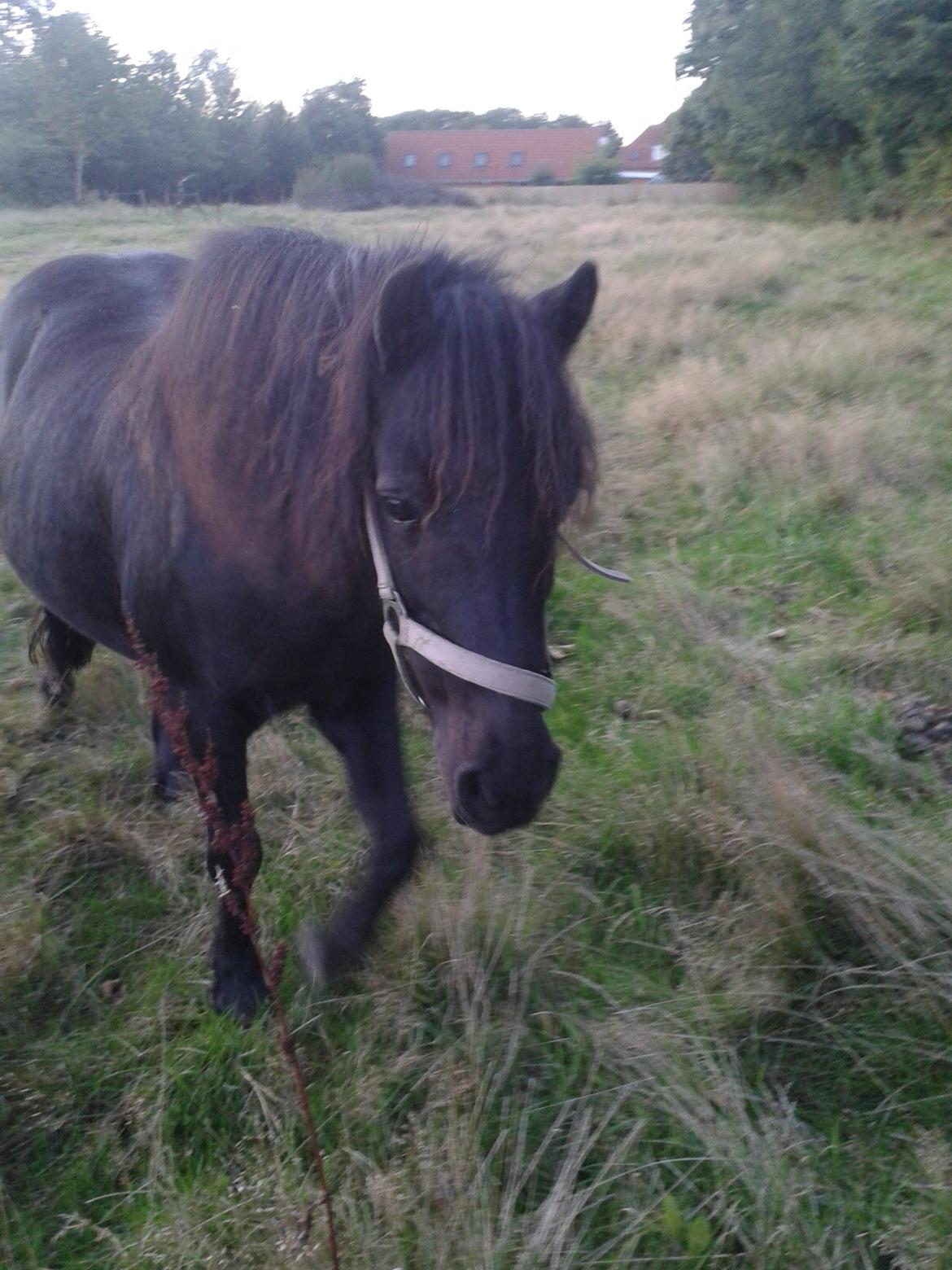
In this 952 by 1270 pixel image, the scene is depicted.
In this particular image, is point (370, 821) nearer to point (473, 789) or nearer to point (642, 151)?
point (473, 789)

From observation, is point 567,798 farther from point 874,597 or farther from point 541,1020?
point 874,597

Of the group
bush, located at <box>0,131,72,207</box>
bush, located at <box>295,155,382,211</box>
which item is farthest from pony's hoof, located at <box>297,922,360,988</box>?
bush, located at <box>295,155,382,211</box>

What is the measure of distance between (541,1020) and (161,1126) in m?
0.84

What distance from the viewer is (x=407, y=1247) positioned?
1.64 meters

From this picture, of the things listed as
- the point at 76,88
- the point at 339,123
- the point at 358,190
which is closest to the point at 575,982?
the point at 76,88

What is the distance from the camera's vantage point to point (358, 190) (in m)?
25.0

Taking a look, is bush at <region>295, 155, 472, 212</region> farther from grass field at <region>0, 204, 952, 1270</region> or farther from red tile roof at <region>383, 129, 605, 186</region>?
grass field at <region>0, 204, 952, 1270</region>

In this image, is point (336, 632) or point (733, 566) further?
point (733, 566)

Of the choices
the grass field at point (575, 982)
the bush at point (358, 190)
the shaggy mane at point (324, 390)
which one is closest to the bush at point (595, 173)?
the bush at point (358, 190)

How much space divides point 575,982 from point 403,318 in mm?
1565

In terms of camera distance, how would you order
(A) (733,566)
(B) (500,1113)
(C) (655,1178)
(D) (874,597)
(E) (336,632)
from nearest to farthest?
(C) (655,1178) < (B) (500,1113) < (E) (336,632) < (D) (874,597) < (A) (733,566)

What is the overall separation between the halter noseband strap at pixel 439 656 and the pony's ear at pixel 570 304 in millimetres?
462

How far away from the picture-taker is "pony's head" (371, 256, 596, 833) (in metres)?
1.58

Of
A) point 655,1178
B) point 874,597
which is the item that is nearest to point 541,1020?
point 655,1178
